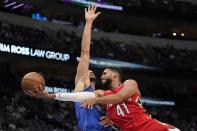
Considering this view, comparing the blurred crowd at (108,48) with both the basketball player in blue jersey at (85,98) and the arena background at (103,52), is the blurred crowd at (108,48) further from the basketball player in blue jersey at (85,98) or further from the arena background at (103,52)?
the basketball player in blue jersey at (85,98)

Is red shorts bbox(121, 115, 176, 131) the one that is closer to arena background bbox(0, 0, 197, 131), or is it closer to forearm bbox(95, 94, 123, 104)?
forearm bbox(95, 94, 123, 104)

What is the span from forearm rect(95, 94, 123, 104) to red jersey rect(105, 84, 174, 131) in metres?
0.24

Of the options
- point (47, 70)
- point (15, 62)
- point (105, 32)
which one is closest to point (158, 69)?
point (105, 32)

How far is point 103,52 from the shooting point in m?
27.1

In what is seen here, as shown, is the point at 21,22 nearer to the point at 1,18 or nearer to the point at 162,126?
the point at 1,18

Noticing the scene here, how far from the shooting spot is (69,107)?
24.7m

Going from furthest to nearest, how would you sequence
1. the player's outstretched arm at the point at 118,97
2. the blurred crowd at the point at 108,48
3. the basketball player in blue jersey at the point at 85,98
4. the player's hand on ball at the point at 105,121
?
the blurred crowd at the point at 108,48, the player's hand on ball at the point at 105,121, the basketball player in blue jersey at the point at 85,98, the player's outstretched arm at the point at 118,97

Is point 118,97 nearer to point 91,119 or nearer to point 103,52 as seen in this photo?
point 91,119

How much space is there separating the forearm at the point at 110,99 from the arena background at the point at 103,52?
47.3 ft

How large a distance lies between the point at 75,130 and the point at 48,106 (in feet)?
6.61

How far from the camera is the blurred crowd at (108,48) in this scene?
24.5m

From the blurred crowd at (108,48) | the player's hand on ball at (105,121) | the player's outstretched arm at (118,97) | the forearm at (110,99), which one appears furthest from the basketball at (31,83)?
the blurred crowd at (108,48)

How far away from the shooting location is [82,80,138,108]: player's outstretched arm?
634cm

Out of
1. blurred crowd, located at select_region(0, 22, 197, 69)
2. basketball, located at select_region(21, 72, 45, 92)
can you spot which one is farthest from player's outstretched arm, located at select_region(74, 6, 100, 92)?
blurred crowd, located at select_region(0, 22, 197, 69)
